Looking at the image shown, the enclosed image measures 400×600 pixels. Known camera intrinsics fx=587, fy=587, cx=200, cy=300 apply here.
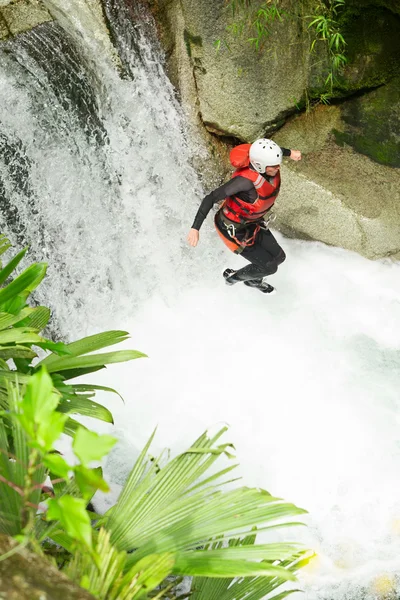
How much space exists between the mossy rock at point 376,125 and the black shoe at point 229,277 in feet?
5.36

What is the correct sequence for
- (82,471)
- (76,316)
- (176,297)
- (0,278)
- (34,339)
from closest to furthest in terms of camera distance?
(82,471) < (34,339) < (0,278) < (76,316) < (176,297)

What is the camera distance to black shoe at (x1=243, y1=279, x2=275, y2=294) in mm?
5543

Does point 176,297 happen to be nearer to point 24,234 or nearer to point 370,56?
point 24,234

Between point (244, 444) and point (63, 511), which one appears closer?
point (63, 511)

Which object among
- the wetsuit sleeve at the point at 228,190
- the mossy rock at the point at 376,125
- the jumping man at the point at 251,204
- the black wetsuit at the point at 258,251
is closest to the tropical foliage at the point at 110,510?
the wetsuit sleeve at the point at 228,190

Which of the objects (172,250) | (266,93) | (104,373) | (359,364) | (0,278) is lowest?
(359,364)

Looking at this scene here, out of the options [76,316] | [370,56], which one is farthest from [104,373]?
[370,56]

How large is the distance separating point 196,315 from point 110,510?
357cm

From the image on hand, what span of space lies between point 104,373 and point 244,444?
1.39 metres

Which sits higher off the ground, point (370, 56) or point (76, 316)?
point (370, 56)

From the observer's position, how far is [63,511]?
3.97 feet

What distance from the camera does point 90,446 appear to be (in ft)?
3.84

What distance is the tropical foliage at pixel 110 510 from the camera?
1.23 metres

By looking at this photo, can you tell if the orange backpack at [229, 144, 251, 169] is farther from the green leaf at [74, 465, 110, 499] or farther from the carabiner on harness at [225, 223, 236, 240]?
the green leaf at [74, 465, 110, 499]
